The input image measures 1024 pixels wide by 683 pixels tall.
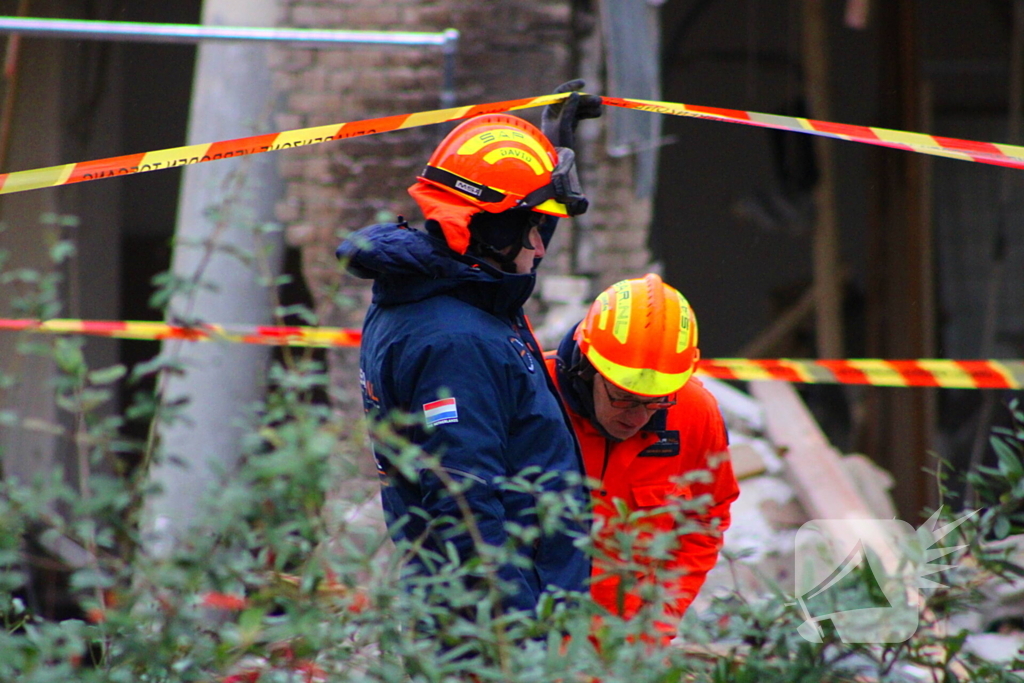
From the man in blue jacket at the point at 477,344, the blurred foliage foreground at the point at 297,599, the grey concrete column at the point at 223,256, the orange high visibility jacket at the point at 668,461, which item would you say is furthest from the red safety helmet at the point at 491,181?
the grey concrete column at the point at 223,256

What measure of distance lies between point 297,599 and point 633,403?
55.3 inches

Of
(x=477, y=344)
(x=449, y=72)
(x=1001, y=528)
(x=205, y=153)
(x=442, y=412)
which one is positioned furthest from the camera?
(x=449, y=72)

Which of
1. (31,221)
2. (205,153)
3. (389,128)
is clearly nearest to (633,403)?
(389,128)

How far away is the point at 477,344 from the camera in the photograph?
7.25ft

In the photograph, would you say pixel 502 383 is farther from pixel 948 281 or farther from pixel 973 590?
pixel 948 281

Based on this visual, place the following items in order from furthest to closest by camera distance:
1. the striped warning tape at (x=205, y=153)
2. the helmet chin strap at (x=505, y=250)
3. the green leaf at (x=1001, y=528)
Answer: the striped warning tape at (x=205, y=153) < the helmet chin strap at (x=505, y=250) < the green leaf at (x=1001, y=528)

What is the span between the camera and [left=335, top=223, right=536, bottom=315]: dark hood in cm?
227

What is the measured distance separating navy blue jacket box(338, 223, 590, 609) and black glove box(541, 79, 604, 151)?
660 mm

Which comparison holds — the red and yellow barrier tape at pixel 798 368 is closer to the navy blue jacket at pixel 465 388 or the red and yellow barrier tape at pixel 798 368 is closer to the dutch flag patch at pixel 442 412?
the navy blue jacket at pixel 465 388

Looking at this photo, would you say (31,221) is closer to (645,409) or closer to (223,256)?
(223,256)

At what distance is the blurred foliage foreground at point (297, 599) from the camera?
1.16m

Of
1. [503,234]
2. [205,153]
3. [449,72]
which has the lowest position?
[503,234]

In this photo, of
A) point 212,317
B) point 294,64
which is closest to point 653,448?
point 212,317

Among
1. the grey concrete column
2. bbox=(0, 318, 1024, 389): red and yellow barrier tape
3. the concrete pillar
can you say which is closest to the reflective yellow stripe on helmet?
bbox=(0, 318, 1024, 389): red and yellow barrier tape
